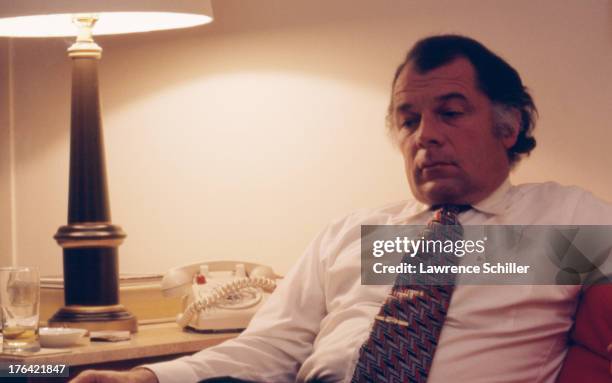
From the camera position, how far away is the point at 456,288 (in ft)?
4.51

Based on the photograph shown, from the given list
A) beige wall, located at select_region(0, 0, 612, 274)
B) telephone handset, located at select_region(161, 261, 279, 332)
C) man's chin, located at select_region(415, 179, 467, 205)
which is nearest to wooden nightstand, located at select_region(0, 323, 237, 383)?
telephone handset, located at select_region(161, 261, 279, 332)

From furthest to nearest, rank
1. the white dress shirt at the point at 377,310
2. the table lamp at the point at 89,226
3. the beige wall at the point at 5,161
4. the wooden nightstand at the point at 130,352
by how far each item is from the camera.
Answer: the beige wall at the point at 5,161, the table lamp at the point at 89,226, the wooden nightstand at the point at 130,352, the white dress shirt at the point at 377,310

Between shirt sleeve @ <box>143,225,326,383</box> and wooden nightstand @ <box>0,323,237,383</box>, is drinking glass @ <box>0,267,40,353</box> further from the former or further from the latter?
shirt sleeve @ <box>143,225,326,383</box>

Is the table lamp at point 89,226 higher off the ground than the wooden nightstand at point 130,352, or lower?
higher

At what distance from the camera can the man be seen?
4.33ft

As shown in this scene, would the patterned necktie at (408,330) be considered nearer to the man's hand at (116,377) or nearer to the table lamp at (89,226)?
→ the man's hand at (116,377)

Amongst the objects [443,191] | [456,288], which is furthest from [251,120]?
[456,288]

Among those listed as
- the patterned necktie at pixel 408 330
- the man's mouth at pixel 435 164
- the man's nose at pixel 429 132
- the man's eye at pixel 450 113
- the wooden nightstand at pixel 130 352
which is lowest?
the wooden nightstand at pixel 130 352

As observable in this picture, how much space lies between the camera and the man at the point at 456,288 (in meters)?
1.32

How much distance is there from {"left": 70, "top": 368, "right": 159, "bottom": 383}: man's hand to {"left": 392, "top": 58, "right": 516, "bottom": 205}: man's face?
528mm

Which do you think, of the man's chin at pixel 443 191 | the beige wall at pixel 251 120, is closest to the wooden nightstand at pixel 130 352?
the beige wall at pixel 251 120

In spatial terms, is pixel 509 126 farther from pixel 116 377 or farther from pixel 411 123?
pixel 116 377

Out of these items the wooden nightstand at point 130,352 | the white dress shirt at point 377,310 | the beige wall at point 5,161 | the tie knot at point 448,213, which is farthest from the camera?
the beige wall at point 5,161

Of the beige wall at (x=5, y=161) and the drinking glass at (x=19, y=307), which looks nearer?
the drinking glass at (x=19, y=307)
